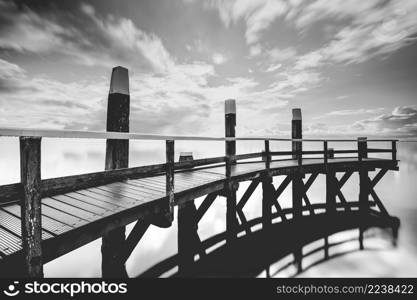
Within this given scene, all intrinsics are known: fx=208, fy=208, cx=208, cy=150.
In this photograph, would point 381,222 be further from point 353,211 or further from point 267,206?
point 267,206

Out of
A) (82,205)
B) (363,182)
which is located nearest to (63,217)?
(82,205)

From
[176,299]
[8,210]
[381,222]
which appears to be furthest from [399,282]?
[381,222]

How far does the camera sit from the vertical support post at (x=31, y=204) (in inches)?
65.9

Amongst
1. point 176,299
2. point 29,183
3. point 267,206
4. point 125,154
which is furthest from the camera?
point 267,206

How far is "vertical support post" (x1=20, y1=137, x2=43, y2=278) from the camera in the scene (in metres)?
1.67

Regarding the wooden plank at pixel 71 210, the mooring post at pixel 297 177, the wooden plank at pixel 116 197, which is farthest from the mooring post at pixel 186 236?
the mooring post at pixel 297 177

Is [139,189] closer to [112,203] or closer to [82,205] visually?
[112,203]

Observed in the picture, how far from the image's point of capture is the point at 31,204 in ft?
5.66

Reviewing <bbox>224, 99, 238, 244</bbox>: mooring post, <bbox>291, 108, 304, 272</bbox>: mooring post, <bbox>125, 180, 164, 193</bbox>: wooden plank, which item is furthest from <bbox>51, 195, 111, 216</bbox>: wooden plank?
→ <bbox>291, 108, 304, 272</bbox>: mooring post

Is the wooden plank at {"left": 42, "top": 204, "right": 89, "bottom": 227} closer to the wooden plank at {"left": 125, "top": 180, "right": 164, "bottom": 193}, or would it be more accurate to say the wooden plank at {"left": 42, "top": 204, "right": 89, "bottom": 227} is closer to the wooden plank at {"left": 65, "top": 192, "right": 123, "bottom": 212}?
the wooden plank at {"left": 65, "top": 192, "right": 123, "bottom": 212}

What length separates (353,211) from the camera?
8.47 meters

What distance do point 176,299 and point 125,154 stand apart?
8.48 ft

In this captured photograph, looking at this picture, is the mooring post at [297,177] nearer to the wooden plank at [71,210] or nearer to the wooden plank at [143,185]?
the wooden plank at [143,185]

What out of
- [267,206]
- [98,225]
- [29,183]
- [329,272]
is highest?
[29,183]
